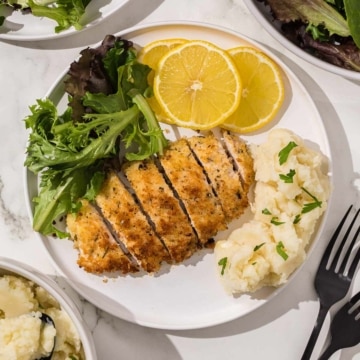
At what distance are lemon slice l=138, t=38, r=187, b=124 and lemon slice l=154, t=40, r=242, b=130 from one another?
4 centimetres

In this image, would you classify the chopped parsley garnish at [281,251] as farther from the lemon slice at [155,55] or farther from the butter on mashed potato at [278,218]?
the lemon slice at [155,55]

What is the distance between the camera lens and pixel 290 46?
2.80 meters

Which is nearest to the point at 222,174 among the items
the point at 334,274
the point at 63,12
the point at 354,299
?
the point at 334,274

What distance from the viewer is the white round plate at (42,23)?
307cm

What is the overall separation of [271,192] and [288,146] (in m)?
0.21

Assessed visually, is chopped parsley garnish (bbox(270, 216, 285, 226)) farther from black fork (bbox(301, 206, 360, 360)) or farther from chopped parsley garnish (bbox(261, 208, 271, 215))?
black fork (bbox(301, 206, 360, 360))

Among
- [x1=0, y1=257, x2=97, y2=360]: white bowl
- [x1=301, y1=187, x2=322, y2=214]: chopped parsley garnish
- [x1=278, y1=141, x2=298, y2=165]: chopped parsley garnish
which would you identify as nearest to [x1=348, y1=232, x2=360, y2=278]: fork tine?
[x1=301, y1=187, x2=322, y2=214]: chopped parsley garnish

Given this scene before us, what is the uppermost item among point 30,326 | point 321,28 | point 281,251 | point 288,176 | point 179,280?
point 321,28

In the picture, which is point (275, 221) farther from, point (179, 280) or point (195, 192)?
point (179, 280)

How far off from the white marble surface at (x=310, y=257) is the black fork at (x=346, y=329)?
0.23 feet

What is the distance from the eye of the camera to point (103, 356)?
124 inches

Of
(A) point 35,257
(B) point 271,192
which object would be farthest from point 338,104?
(A) point 35,257

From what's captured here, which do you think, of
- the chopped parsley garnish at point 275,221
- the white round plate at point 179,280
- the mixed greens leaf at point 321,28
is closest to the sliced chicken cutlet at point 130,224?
the white round plate at point 179,280

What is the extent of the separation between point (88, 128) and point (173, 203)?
0.47 metres
